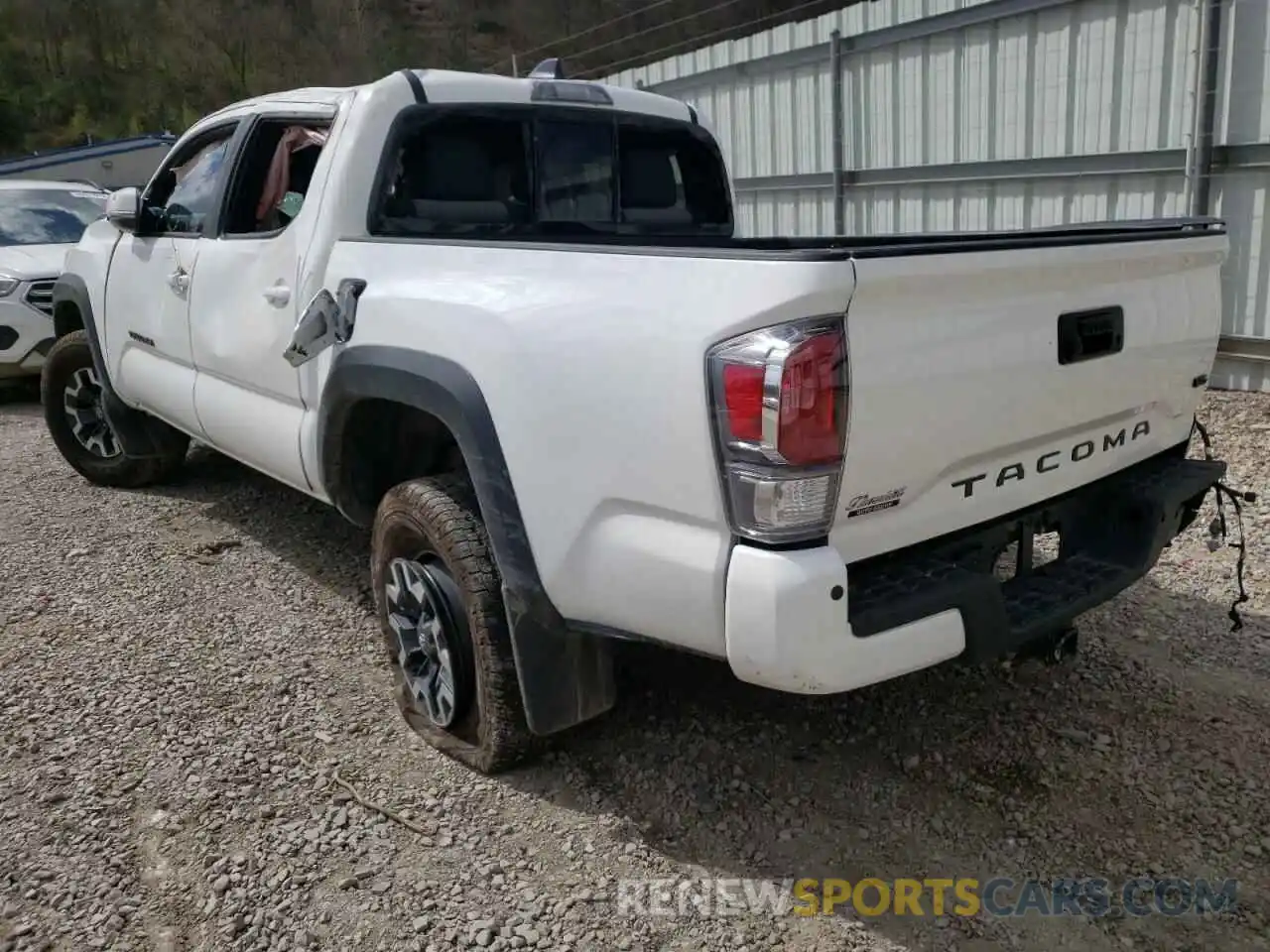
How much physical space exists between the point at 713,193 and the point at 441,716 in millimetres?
2472

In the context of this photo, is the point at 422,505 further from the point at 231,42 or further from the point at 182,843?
the point at 231,42

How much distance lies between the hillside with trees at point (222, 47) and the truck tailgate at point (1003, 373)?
2638cm

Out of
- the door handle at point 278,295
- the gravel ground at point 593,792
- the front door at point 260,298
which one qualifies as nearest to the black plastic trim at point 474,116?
the front door at point 260,298

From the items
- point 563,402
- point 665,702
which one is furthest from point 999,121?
point 563,402

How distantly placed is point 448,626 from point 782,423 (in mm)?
1315

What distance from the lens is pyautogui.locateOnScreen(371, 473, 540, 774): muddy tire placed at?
2.82 m

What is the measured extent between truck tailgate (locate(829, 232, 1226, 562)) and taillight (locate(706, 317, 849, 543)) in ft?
0.15

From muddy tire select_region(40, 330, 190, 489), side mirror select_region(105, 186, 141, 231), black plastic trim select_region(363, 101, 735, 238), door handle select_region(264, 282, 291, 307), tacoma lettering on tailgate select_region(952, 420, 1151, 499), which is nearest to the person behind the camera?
tacoma lettering on tailgate select_region(952, 420, 1151, 499)

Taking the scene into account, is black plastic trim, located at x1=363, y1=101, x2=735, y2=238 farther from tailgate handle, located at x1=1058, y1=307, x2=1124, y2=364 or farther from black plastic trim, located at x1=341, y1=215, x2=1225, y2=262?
tailgate handle, located at x1=1058, y1=307, x2=1124, y2=364

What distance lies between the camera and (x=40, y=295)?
8.48 m

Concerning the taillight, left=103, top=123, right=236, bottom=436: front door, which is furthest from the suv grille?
the taillight

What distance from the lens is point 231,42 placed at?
3753 cm

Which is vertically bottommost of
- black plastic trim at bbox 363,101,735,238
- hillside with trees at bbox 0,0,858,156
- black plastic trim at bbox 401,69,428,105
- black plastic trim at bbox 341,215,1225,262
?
black plastic trim at bbox 341,215,1225,262

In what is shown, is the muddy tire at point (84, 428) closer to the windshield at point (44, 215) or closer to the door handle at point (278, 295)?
the door handle at point (278, 295)
